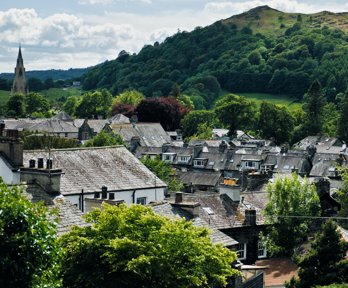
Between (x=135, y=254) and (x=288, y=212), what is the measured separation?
876 inches

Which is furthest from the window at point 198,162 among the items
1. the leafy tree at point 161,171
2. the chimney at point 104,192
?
the chimney at point 104,192

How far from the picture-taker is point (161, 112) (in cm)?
15650

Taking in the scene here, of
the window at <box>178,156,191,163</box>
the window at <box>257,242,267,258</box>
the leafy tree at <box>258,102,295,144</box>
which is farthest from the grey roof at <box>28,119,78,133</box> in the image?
the window at <box>257,242,267,258</box>

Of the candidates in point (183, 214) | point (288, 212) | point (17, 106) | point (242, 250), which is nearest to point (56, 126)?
point (17, 106)

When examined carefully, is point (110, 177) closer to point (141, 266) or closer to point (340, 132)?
point (141, 266)

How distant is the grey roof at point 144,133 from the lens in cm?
12739

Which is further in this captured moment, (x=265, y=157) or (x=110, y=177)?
(x=265, y=157)

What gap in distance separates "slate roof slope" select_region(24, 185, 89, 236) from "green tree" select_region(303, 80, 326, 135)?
129607mm

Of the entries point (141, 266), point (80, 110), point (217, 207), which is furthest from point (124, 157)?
point (80, 110)

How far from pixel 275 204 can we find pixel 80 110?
15884cm

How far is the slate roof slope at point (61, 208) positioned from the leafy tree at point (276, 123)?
128706 mm

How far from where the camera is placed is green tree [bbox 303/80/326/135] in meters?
155

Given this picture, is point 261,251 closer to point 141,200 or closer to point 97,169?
point 141,200

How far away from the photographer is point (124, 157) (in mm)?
44500
